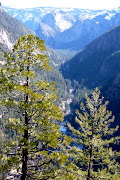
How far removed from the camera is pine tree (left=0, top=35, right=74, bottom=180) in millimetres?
11320

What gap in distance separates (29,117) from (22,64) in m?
3.81

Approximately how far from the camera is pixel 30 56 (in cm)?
1246

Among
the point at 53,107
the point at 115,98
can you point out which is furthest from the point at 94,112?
the point at 115,98

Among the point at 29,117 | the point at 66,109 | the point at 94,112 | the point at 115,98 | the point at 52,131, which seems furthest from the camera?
the point at 66,109

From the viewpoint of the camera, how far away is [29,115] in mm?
12164

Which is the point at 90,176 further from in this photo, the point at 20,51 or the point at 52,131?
the point at 20,51

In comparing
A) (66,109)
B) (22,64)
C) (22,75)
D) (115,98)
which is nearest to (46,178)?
(22,75)

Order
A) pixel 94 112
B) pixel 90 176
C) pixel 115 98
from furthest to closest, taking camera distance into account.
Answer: pixel 115 98 → pixel 94 112 → pixel 90 176

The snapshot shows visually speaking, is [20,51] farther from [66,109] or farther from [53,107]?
[66,109]

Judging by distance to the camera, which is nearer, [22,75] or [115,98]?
[22,75]

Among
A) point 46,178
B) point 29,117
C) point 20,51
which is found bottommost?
point 46,178

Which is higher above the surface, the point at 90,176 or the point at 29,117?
the point at 29,117

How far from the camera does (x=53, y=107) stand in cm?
1165

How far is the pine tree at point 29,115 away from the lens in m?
11.3
